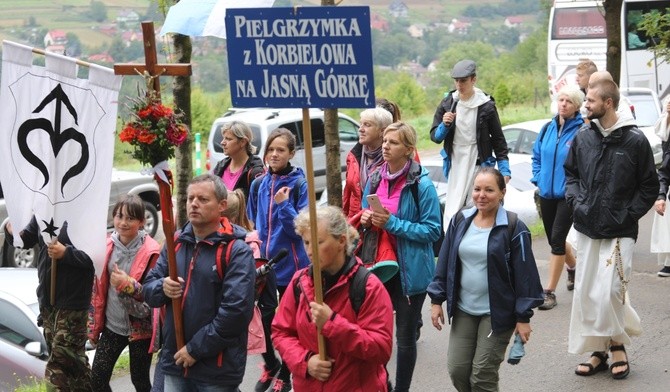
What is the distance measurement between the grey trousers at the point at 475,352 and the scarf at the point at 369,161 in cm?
155

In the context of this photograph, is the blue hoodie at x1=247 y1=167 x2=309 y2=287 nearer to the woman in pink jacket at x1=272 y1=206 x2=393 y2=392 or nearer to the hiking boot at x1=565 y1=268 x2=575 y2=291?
the woman in pink jacket at x1=272 y1=206 x2=393 y2=392

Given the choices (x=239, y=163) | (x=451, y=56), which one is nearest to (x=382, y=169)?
(x=239, y=163)

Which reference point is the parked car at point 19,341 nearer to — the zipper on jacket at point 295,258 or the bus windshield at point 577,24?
the zipper on jacket at point 295,258

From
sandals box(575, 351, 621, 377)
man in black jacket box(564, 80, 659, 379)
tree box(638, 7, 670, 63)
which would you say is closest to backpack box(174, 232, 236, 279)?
man in black jacket box(564, 80, 659, 379)

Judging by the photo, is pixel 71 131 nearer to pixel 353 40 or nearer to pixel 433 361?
pixel 353 40

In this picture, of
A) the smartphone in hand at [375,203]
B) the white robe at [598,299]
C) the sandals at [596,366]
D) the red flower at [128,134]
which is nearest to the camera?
the red flower at [128,134]

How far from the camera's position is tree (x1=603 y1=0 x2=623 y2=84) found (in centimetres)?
1220

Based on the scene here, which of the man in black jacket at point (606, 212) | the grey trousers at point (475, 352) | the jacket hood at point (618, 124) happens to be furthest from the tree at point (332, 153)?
the grey trousers at point (475, 352)

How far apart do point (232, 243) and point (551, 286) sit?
429 cm

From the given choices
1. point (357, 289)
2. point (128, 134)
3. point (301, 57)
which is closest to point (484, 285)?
point (357, 289)

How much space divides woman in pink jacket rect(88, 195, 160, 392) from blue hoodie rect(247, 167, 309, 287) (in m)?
1.06

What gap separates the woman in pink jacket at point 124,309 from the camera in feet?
22.2

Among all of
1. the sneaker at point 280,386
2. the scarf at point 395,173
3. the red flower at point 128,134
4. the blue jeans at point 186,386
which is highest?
the red flower at point 128,134

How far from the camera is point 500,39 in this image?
298 ft
